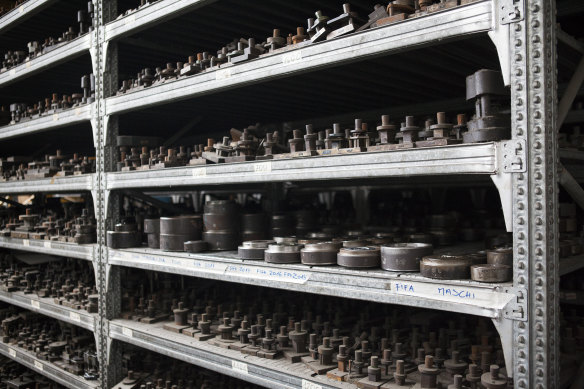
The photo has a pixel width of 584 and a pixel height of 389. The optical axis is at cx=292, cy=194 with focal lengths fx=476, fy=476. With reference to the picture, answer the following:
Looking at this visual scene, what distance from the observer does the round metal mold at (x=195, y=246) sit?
3.70 metres

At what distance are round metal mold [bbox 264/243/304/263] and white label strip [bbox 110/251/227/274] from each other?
433mm

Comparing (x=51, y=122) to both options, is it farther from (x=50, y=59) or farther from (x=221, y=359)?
(x=221, y=359)

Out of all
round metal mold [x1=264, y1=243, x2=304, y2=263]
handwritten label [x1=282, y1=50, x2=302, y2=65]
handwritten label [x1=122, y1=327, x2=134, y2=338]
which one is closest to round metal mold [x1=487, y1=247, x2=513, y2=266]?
round metal mold [x1=264, y1=243, x2=304, y2=263]

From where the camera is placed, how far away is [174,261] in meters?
3.74

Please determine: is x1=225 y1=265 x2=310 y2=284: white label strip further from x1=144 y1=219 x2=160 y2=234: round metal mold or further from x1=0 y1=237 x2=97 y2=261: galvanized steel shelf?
x1=0 y1=237 x2=97 y2=261: galvanized steel shelf

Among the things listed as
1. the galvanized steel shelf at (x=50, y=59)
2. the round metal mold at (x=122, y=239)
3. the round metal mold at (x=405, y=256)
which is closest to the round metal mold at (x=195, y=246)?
the round metal mold at (x=122, y=239)

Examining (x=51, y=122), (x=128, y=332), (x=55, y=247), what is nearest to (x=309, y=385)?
(x=128, y=332)

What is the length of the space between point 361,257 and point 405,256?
0.84 ft

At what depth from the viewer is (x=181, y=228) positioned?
3836 mm

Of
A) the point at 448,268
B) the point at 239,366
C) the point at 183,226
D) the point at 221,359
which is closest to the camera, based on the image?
the point at 448,268

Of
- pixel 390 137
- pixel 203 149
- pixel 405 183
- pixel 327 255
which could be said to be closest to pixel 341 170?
pixel 390 137

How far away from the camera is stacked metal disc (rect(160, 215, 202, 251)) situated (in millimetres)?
3836

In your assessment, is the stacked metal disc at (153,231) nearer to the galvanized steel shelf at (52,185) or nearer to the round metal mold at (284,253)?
the galvanized steel shelf at (52,185)

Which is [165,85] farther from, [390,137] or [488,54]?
[488,54]
